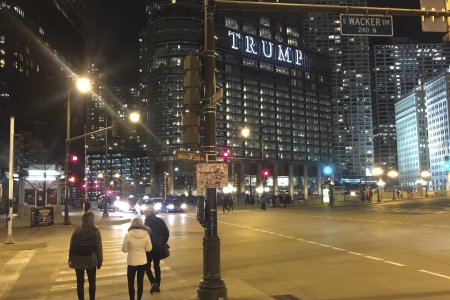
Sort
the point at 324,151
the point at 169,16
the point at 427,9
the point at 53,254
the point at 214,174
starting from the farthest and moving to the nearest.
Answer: the point at 324,151 < the point at 169,16 < the point at 53,254 < the point at 427,9 < the point at 214,174

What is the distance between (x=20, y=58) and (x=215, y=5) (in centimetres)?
8067

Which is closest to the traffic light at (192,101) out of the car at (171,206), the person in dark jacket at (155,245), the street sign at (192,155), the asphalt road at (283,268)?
the street sign at (192,155)

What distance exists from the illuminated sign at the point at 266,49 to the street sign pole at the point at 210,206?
151 m

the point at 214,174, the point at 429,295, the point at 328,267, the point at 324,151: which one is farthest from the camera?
the point at 324,151

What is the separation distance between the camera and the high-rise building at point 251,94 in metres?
146

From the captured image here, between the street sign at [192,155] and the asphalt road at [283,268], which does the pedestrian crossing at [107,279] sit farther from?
the street sign at [192,155]

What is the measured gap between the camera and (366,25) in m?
10.9

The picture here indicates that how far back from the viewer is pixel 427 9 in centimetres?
1094

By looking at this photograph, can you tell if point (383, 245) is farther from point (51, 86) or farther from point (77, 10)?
point (77, 10)

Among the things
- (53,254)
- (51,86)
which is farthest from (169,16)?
(53,254)

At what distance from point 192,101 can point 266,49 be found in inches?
6451

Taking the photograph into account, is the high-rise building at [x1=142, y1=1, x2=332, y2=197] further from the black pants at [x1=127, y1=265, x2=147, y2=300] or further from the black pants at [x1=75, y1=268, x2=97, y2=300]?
the black pants at [x1=75, y1=268, x2=97, y2=300]

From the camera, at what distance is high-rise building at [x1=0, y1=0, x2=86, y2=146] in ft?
251

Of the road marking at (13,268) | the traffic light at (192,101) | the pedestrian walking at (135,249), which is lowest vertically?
the road marking at (13,268)
